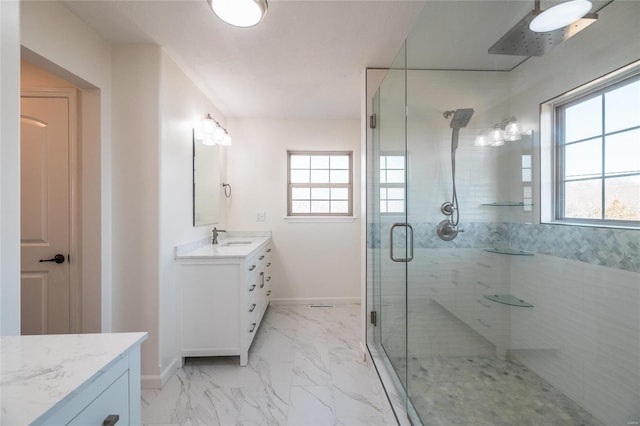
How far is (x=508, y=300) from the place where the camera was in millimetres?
1378

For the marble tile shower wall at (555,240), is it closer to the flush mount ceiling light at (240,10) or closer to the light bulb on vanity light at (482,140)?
the light bulb on vanity light at (482,140)

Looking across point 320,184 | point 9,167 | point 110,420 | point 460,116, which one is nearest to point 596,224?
point 460,116

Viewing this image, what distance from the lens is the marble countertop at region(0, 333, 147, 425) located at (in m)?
0.51

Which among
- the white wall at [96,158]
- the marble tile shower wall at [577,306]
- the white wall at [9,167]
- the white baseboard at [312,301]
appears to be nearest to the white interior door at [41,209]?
the white wall at [96,158]

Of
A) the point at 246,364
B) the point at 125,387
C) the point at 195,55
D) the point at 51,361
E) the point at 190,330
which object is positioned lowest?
the point at 246,364

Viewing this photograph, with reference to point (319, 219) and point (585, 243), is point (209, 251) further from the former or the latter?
point (585, 243)

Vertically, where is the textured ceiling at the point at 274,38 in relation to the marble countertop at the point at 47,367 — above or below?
above

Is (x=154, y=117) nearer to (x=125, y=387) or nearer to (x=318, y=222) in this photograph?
(x=125, y=387)

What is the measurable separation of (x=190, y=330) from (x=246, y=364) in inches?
20.6

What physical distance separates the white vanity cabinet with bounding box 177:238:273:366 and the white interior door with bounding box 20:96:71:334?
748mm

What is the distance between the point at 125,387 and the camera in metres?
0.73

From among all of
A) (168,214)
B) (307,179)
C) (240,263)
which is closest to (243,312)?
(240,263)

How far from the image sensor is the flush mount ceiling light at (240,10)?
1355mm

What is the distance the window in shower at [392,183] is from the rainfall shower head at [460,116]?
34cm
